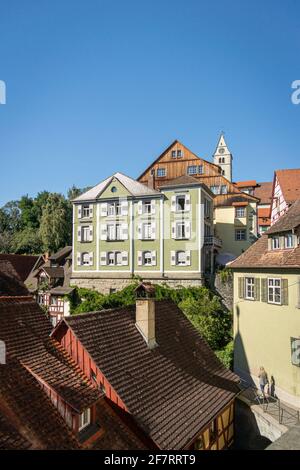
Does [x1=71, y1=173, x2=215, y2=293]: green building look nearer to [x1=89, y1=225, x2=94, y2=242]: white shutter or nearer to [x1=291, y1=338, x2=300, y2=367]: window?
[x1=89, y1=225, x2=94, y2=242]: white shutter

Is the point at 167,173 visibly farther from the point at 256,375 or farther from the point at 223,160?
the point at 256,375

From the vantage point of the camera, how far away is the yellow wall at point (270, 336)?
15.7 m

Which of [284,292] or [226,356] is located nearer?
[284,292]

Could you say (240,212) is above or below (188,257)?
above

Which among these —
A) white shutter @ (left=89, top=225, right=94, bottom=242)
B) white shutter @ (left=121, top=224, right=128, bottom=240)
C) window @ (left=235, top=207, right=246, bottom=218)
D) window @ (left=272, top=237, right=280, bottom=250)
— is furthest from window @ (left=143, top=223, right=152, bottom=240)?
window @ (left=272, top=237, right=280, bottom=250)

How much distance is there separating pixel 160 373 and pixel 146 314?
1949 millimetres

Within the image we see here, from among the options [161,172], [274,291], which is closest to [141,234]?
[161,172]

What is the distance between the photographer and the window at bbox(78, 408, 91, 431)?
8484 millimetres

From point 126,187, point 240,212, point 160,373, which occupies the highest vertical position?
point 126,187

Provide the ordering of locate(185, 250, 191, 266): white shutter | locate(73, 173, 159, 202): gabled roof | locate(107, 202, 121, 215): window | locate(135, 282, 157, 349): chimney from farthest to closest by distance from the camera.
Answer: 1. locate(107, 202, 121, 215): window
2. locate(73, 173, 159, 202): gabled roof
3. locate(185, 250, 191, 266): white shutter
4. locate(135, 282, 157, 349): chimney

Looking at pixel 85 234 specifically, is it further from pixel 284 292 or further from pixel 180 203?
pixel 284 292

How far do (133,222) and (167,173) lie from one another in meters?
9.20

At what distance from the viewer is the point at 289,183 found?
103 feet

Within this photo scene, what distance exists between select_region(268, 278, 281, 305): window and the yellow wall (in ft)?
0.76
